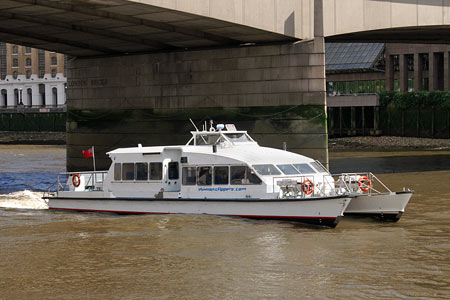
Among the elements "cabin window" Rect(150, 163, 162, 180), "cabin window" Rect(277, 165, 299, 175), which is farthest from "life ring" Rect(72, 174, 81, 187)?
"cabin window" Rect(277, 165, 299, 175)

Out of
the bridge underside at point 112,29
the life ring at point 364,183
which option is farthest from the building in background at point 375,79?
the life ring at point 364,183

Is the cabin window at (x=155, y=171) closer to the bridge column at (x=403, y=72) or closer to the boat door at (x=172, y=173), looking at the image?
the boat door at (x=172, y=173)

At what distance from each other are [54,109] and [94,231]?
9337 centimetres

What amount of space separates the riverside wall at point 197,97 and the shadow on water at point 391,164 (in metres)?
8.32

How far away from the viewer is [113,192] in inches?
1009

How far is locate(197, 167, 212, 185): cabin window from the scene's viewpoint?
23859 millimetres

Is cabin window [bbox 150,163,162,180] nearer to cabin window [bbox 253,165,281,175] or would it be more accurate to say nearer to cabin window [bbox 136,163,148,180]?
cabin window [bbox 136,163,148,180]

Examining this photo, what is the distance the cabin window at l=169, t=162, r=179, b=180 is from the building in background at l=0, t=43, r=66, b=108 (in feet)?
315

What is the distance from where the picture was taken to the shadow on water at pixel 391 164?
1698 inches

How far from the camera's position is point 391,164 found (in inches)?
1864

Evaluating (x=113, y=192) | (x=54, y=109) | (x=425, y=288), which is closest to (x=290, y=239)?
(x=425, y=288)

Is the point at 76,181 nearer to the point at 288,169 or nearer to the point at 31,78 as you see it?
the point at 288,169

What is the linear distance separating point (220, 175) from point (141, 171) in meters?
2.92

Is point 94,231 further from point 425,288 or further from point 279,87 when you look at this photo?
point 279,87
